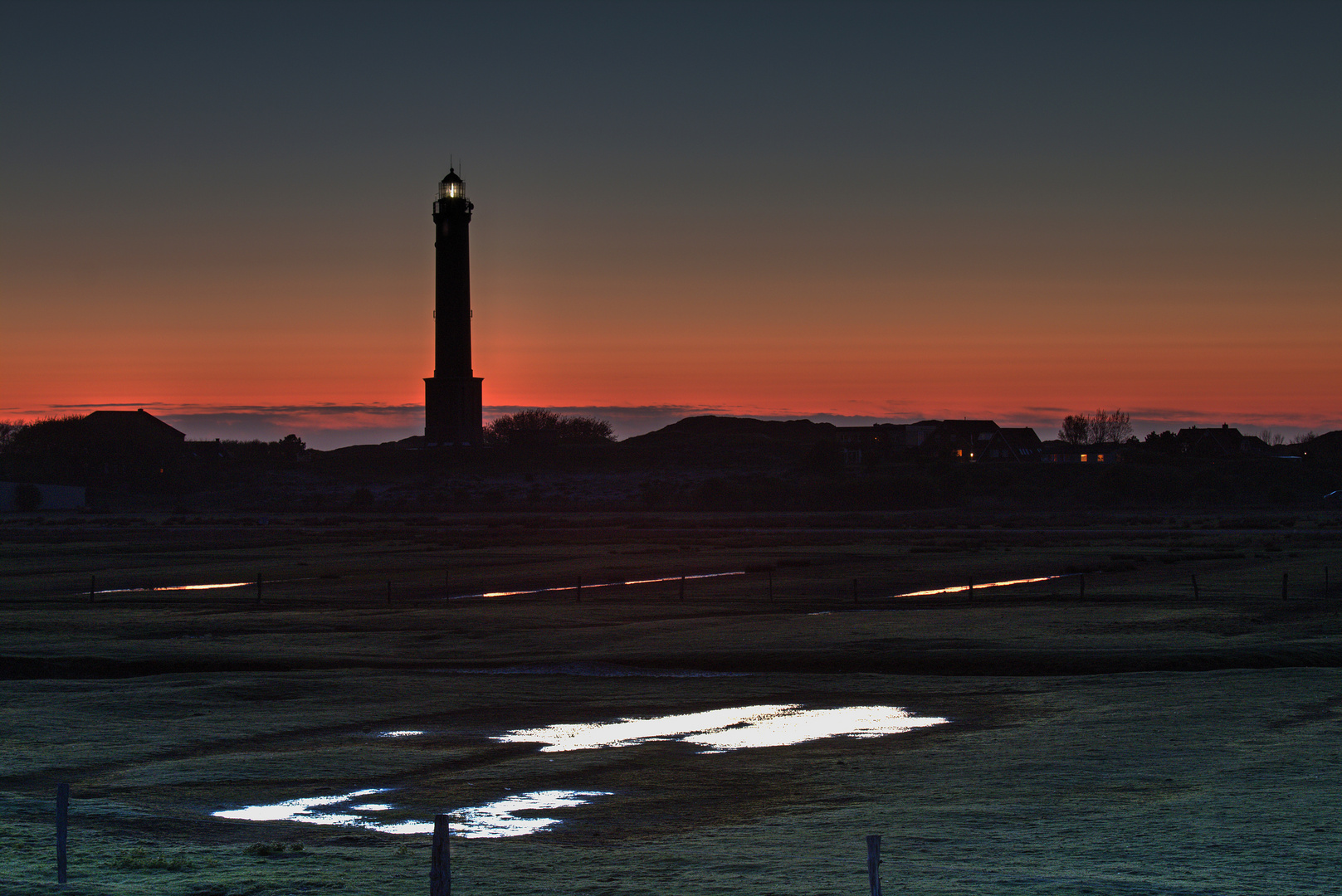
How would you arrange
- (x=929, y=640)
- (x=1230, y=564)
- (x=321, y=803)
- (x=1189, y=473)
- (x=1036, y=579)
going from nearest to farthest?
(x=321, y=803) → (x=929, y=640) → (x=1036, y=579) → (x=1230, y=564) → (x=1189, y=473)

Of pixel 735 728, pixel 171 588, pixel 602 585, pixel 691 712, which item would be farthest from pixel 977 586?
pixel 171 588

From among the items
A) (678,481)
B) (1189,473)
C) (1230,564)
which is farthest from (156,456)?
(1230,564)

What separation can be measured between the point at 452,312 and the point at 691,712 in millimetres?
94781

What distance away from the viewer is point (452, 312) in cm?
11325

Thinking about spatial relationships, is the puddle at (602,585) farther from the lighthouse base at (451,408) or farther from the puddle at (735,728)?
the lighthouse base at (451,408)

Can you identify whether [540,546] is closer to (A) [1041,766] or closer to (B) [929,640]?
(B) [929,640]

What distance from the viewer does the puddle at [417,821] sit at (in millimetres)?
14098

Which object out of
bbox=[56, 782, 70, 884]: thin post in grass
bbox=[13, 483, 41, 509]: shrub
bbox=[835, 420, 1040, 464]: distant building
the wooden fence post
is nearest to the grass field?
bbox=[56, 782, 70, 884]: thin post in grass

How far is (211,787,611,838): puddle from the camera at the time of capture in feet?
46.3

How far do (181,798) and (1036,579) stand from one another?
3745cm

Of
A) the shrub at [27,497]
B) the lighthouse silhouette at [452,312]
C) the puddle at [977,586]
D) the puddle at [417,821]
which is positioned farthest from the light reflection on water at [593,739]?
the shrub at [27,497]

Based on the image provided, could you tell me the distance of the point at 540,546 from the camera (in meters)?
69.6

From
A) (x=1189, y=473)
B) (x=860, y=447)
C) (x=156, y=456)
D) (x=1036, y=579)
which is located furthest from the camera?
(x=860, y=447)

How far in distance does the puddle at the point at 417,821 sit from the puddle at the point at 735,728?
320 centimetres
